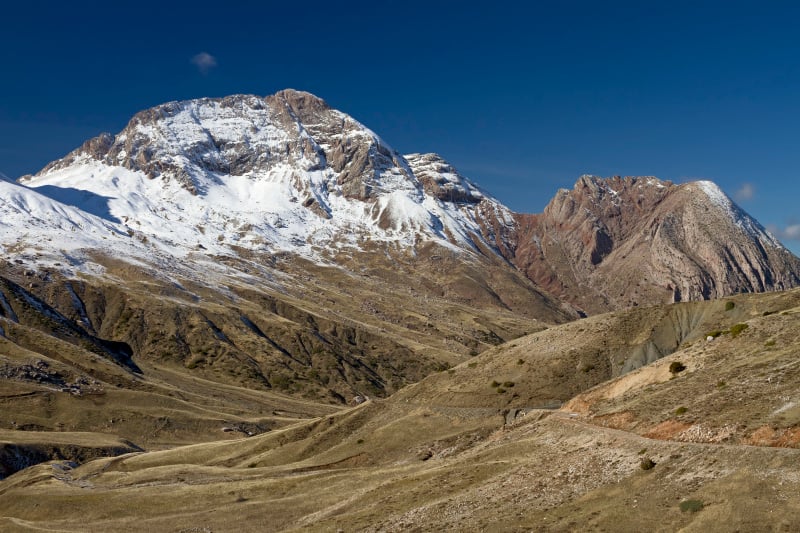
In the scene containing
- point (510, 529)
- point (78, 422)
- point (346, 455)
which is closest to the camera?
point (510, 529)

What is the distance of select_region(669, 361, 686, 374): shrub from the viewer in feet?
229

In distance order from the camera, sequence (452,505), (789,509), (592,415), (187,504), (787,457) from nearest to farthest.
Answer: (789,509) → (787,457) → (452,505) → (592,415) → (187,504)

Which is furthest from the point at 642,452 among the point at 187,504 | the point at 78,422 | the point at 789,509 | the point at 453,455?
the point at 78,422

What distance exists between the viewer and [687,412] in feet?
180

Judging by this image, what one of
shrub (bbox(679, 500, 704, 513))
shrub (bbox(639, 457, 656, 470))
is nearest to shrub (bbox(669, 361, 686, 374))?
shrub (bbox(639, 457, 656, 470))

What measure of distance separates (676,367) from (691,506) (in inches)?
1219

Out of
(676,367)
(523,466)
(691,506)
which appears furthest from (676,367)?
(691,506)

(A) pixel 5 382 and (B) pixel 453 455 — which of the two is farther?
(A) pixel 5 382

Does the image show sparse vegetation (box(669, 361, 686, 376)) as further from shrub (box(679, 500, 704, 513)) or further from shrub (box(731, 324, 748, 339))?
shrub (box(679, 500, 704, 513))

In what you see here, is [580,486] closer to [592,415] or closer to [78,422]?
[592,415]

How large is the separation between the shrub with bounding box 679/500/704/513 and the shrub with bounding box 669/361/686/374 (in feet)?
98.2

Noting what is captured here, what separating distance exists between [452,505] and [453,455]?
84.6 feet

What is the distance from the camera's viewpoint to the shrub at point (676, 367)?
69.7 m

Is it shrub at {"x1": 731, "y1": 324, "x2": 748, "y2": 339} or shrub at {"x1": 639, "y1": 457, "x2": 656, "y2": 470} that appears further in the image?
shrub at {"x1": 731, "y1": 324, "x2": 748, "y2": 339}
